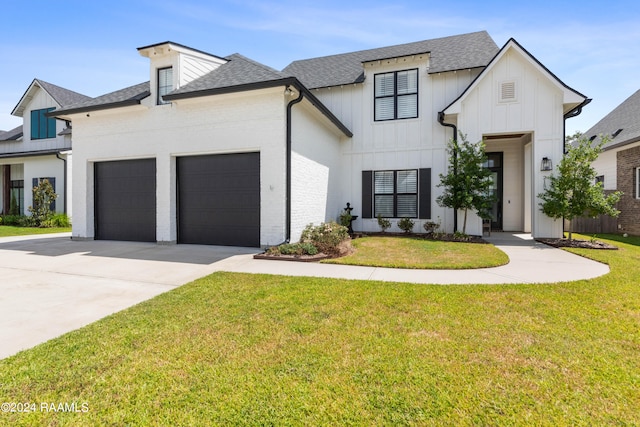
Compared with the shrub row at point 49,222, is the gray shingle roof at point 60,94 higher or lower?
higher

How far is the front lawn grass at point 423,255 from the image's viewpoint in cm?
648

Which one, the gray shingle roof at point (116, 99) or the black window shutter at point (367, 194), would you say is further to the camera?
the black window shutter at point (367, 194)

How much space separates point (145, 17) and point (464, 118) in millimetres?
10492

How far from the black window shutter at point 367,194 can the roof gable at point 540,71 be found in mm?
3899

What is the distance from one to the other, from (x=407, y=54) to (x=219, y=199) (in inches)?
365

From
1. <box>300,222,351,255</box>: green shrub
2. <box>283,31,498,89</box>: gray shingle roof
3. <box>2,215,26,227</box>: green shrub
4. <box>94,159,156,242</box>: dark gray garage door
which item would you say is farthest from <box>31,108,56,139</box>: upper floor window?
<box>300,222,351,255</box>: green shrub

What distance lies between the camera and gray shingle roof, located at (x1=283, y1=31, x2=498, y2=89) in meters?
11.7

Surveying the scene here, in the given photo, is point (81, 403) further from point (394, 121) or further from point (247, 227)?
point (394, 121)

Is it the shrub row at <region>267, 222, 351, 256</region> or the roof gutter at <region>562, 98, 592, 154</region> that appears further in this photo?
the roof gutter at <region>562, 98, 592, 154</region>

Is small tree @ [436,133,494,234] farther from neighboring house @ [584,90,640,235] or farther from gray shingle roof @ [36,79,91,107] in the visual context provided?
gray shingle roof @ [36,79,91,107]

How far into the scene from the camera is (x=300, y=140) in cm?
895

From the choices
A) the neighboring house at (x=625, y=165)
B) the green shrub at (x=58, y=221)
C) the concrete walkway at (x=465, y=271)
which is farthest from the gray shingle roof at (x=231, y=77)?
the neighboring house at (x=625, y=165)

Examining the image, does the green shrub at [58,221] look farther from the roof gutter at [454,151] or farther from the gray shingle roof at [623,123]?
the gray shingle roof at [623,123]

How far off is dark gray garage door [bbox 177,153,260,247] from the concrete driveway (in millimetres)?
462
